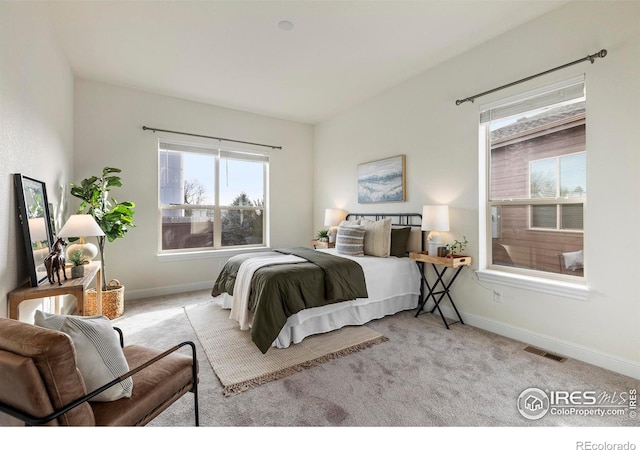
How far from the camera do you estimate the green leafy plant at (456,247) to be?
3.14 m

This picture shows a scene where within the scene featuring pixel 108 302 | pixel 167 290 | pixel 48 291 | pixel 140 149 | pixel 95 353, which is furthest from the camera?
pixel 167 290

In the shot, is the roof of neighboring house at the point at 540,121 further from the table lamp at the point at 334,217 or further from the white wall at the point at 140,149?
the white wall at the point at 140,149

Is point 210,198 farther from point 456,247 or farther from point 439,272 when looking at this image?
point 456,247

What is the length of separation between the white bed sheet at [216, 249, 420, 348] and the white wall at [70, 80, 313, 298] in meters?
1.12

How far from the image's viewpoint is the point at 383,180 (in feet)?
13.5

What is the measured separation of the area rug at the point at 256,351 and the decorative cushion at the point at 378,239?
0.97 meters

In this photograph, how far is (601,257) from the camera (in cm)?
224

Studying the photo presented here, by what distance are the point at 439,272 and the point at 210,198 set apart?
3608 millimetres

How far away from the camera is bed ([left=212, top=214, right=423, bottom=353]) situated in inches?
98.2

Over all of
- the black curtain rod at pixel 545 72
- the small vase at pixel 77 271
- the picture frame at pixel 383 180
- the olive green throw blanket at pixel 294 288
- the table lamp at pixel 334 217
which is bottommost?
the olive green throw blanket at pixel 294 288

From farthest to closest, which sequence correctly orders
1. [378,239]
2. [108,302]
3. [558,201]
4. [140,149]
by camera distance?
[140,149]
[378,239]
[108,302]
[558,201]

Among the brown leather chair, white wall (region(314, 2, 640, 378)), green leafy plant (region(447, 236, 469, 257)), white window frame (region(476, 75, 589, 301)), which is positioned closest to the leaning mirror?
the brown leather chair

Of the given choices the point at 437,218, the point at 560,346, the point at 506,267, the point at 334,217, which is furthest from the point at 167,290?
the point at 560,346

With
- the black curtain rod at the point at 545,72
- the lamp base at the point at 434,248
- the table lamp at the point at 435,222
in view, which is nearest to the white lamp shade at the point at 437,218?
the table lamp at the point at 435,222
